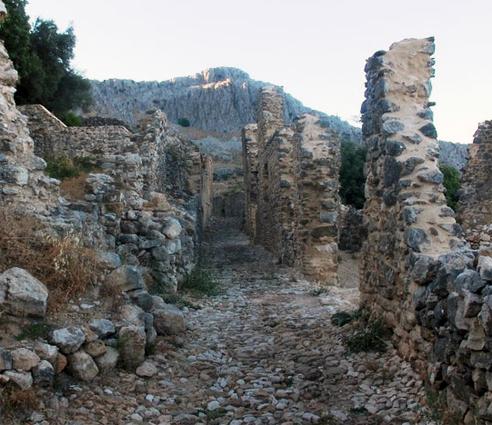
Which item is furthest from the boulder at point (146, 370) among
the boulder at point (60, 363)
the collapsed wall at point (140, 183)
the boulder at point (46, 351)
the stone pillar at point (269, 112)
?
the stone pillar at point (269, 112)

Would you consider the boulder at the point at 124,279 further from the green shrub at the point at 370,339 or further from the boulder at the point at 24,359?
the green shrub at the point at 370,339

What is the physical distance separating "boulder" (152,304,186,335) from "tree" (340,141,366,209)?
24061 mm

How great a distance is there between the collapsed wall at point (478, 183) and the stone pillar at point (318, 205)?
4.96 meters

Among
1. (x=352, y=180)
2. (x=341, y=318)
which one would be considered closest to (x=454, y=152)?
(x=352, y=180)

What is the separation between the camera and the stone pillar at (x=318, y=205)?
13.1m

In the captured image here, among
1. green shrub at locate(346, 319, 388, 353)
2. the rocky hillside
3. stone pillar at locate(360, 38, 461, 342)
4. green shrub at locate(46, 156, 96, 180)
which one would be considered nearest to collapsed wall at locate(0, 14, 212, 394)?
green shrub at locate(46, 156, 96, 180)

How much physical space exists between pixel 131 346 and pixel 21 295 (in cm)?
121

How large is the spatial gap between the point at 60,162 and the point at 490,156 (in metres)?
12.2

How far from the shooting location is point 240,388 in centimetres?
562

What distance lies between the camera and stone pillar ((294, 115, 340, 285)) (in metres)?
13.1

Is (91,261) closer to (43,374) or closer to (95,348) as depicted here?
(95,348)

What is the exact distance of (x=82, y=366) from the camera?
4.96m

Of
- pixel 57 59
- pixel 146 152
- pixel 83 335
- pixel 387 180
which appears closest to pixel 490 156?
pixel 146 152

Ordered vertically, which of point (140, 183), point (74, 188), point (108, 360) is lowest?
point (108, 360)
